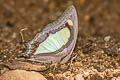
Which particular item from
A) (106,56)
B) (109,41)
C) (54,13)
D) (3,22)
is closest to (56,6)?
(54,13)

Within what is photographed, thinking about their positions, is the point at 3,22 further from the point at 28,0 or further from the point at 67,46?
the point at 67,46

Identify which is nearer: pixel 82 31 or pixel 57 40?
pixel 57 40

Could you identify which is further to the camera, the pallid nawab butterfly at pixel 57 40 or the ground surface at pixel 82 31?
the ground surface at pixel 82 31

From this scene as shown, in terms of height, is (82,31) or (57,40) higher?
(82,31)

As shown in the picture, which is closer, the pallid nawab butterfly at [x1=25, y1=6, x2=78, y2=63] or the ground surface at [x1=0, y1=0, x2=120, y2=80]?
the pallid nawab butterfly at [x1=25, y1=6, x2=78, y2=63]
